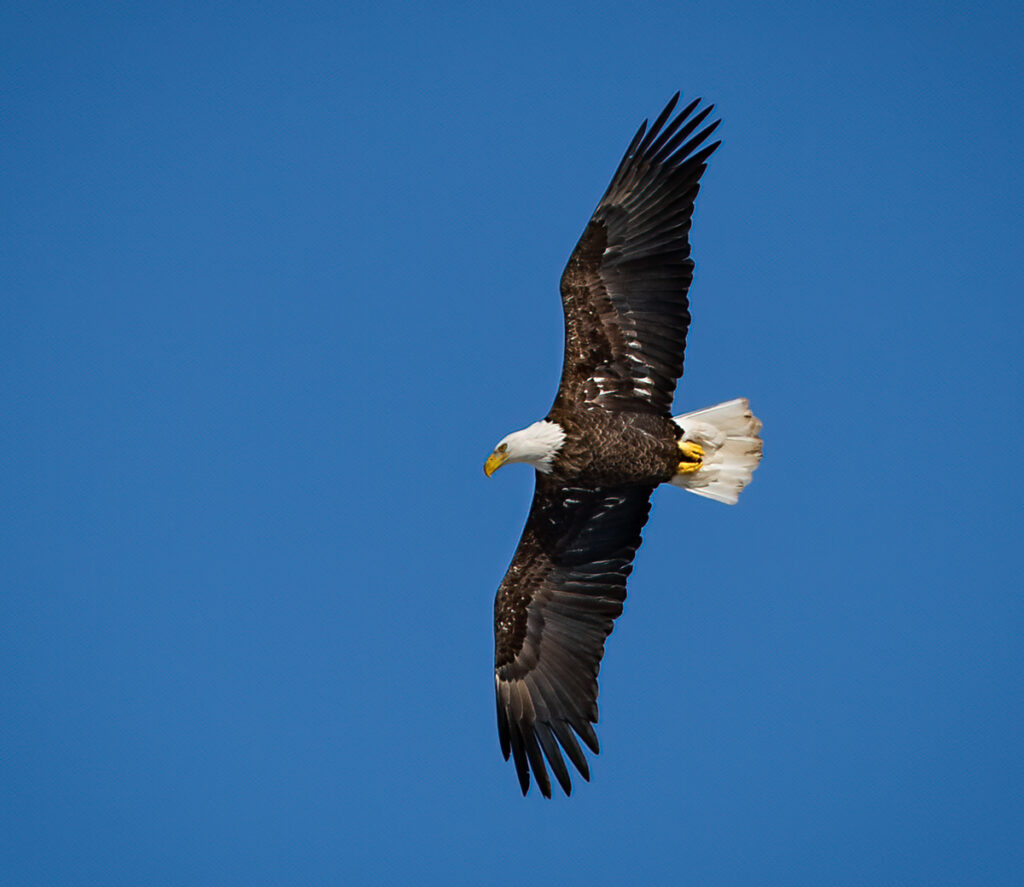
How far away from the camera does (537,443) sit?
998 centimetres

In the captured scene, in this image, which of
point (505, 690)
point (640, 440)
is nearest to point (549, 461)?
point (640, 440)

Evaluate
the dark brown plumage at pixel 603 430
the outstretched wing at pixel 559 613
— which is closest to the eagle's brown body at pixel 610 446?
the dark brown plumage at pixel 603 430

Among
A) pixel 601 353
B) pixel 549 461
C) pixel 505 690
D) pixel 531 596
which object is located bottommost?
pixel 505 690

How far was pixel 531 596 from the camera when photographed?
10.9m

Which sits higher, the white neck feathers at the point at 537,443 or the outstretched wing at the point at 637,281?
the outstretched wing at the point at 637,281

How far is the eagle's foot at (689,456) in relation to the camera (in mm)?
10305

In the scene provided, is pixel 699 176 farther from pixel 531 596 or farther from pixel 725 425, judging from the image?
pixel 531 596

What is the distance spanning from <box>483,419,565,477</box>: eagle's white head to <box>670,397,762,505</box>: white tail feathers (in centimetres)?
112

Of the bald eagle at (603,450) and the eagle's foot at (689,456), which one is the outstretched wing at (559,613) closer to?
the bald eagle at (603,450)

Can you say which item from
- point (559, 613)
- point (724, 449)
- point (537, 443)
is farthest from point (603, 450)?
point (559, 613)

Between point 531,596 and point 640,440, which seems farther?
point 531,596

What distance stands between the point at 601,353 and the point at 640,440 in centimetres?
74

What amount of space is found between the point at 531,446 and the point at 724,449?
5.60 feet

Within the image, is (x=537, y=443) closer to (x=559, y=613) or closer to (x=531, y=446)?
(x=531, y=446)
